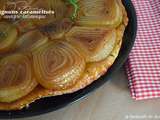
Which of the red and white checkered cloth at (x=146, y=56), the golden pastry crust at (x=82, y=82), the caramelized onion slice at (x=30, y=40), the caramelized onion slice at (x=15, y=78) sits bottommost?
the red and white checkered cloth at (x=146, y=56)

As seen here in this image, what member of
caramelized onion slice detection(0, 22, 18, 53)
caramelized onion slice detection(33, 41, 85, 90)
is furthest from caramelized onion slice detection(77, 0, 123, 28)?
caramelized onion slice detection(0, 22, 18, 53)

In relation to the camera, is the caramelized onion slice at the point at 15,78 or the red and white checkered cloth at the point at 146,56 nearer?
the caramelized onion slice at the point at 15,78

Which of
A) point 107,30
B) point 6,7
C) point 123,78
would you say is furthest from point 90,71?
point 6,7

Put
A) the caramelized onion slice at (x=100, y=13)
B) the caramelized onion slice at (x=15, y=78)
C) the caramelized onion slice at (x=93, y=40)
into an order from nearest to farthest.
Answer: the caramelized onion slice at (x=15, y=78), the caramelized onion slice at (x=93, y=40), the caramelized onion slice at (x=100, y=13)

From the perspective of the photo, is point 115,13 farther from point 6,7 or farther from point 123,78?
point 6,7

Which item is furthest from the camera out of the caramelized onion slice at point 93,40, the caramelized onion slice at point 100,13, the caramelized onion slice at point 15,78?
the caramelized onion slice at point 100,13

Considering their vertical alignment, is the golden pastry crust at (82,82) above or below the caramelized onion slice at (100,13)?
below

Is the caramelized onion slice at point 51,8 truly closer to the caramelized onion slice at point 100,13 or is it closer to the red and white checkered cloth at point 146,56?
the caramelized onion slice at point 100,13

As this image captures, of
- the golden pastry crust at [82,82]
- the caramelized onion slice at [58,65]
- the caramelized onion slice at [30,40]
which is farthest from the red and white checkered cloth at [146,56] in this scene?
the caramelized onion slice at [30,40]
